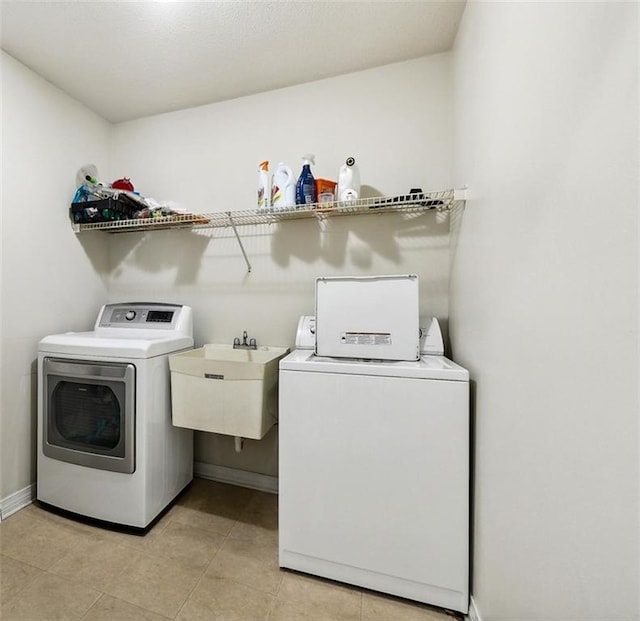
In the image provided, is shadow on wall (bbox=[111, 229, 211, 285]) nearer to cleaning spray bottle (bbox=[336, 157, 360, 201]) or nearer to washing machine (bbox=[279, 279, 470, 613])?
cleaning spray bottle (bbox=[336, 157, 360, 201])

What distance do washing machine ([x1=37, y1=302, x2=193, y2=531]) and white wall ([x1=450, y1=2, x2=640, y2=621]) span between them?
155 cm

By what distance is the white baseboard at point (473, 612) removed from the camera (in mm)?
1013

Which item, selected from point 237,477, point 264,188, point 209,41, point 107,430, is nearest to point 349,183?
point 264,188

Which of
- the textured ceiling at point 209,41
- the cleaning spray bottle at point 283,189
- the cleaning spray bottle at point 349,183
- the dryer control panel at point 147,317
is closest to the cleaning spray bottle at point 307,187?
the cleaning spray bottle at point 283,189

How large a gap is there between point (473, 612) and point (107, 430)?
6.01 feet

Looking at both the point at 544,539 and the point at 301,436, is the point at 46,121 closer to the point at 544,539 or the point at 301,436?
the point at 301,436

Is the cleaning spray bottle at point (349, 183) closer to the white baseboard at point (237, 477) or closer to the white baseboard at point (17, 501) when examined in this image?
the white baseboard at point (237, 477)

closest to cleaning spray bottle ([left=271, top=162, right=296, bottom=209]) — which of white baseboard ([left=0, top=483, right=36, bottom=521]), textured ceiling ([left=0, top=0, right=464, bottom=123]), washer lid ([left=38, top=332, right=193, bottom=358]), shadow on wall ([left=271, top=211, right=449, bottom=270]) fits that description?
shadow on wall ([left=271, top=211, right=449, bottom=270])

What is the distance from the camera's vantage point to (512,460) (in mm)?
789

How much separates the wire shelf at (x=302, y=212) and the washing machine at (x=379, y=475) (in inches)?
29.5

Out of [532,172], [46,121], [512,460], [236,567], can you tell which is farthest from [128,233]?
[512,460]

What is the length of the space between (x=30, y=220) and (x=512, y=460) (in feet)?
8.57

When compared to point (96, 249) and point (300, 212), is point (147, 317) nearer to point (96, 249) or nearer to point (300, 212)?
point (96, 249)

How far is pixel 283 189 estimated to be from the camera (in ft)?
5.15
